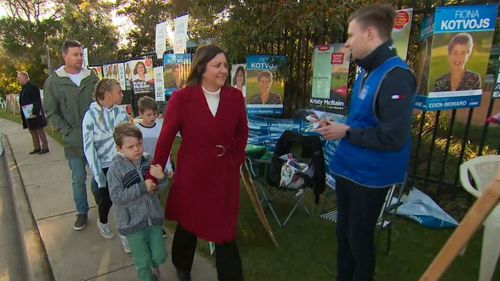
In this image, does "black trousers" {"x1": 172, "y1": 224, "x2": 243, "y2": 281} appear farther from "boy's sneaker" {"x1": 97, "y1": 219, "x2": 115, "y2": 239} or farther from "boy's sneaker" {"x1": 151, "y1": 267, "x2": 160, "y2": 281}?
"boy's sneaker" {"x1": 97, "y1": 219, "x2": 115, "y2": 239}

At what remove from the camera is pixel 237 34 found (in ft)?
15.2

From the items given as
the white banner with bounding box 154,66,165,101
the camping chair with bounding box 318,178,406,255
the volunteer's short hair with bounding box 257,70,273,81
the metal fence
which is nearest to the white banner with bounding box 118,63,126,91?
the white banner with bounding box 154,66,165,101

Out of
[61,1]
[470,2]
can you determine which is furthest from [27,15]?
[470,2]

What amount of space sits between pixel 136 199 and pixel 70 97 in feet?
5.49

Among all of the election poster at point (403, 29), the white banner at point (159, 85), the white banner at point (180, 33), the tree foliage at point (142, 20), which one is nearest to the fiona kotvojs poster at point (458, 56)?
the election poster at point (403, 29)

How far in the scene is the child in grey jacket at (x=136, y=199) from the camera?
7.81 ft

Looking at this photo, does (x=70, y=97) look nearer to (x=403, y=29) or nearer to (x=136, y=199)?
(x=136, y=199)

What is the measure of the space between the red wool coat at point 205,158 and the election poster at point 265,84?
257cm

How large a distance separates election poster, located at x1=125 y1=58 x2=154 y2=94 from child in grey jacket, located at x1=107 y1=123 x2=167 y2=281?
5532mm

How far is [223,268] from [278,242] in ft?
3.70

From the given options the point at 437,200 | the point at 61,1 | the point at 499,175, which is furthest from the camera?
the point at 61,1

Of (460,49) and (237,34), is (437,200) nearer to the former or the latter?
(460,49)

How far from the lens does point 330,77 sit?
432 cm

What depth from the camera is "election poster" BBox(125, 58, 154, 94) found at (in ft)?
25.4
